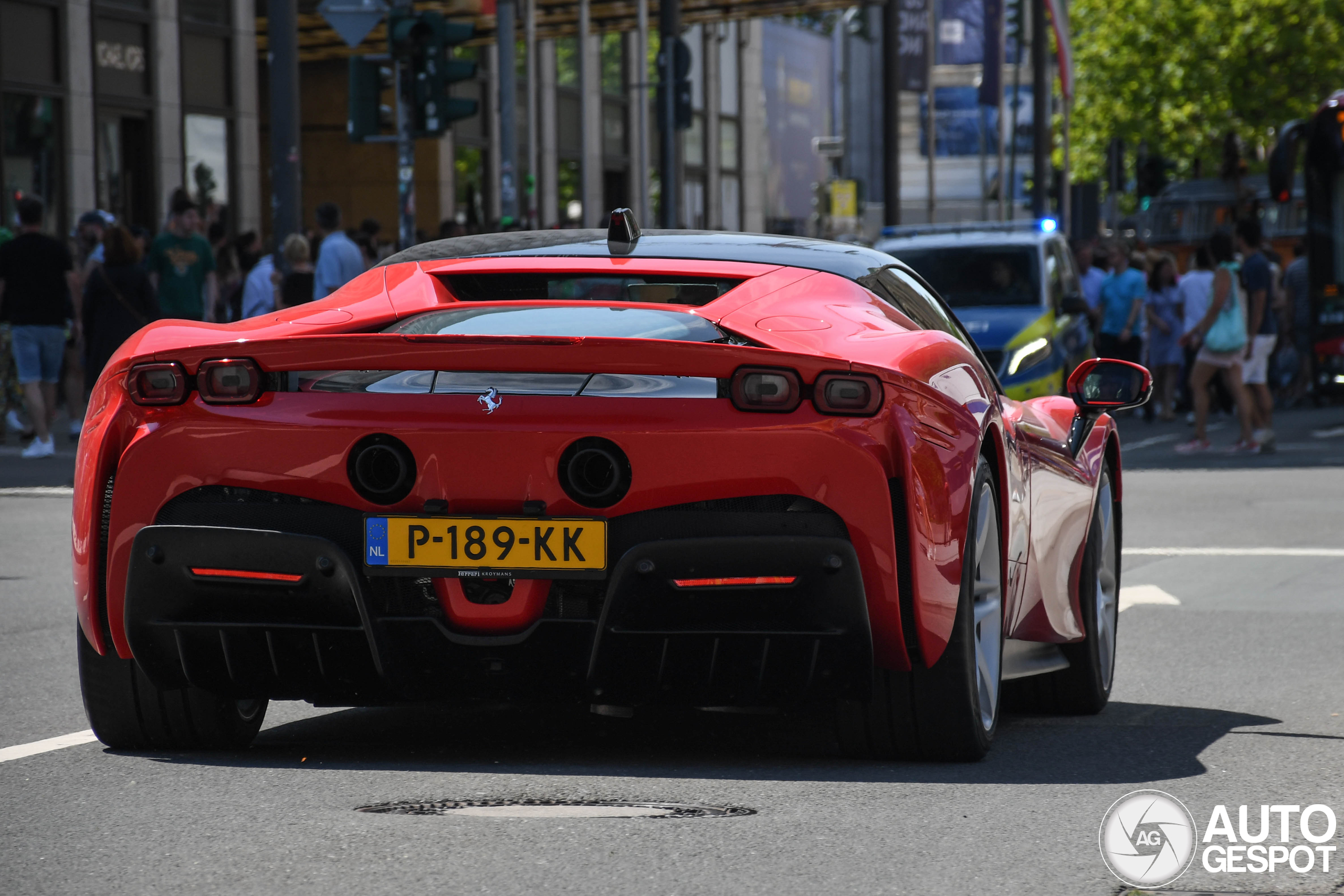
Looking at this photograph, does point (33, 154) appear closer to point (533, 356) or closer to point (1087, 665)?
point (1087, 665)

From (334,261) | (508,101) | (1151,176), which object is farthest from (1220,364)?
(1151,176)

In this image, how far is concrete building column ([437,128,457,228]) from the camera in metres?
39.4

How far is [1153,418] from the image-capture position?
80.4ft

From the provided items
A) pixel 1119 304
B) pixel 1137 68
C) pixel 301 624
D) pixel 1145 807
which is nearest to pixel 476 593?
pixel 301 624

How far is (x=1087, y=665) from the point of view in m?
6.43

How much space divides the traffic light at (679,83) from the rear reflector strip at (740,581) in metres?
21.1

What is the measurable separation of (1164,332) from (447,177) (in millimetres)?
18264

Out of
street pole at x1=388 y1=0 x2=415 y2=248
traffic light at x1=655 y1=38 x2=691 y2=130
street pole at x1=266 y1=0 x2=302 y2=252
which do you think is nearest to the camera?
street pole at x1=266 y1=0 x2=302 y2=252

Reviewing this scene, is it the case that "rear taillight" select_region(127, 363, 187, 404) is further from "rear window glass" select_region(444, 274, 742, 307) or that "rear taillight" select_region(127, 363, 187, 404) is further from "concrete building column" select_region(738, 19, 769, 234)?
"concrete building column" select_region(738, 19, 769, 234)

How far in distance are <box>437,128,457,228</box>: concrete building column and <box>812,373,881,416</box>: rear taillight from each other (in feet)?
114

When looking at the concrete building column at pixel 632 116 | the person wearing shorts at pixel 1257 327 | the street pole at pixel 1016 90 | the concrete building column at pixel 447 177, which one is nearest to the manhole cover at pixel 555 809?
the person wearing shorts at pixel 1257 327

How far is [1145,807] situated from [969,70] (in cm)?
9604

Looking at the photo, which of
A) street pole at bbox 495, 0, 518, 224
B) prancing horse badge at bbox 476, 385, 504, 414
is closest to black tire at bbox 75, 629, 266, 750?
prancing horse badge at bbox 476, 385, 504, 414

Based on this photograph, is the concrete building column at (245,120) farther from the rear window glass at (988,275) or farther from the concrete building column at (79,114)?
the rear window glass at (988,275)
